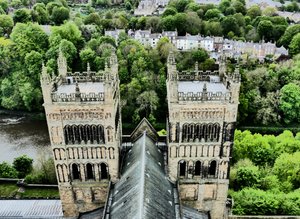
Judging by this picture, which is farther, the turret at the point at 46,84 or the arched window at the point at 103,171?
the arched window at the point at 103,171

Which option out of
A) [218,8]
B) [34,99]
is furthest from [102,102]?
[218,8]

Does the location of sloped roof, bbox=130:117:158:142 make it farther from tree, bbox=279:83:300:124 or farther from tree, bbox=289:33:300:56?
tree, bbox=289:33:300:56

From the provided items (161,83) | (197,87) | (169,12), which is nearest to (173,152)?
(197,87)

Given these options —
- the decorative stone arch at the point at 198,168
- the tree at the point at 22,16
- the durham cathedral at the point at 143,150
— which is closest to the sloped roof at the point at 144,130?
the durham cathedral at the point at 143,150

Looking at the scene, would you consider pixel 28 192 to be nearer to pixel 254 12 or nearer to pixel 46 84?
pixel 46 84

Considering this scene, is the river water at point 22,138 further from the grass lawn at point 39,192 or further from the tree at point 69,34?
the tree at point 69,34

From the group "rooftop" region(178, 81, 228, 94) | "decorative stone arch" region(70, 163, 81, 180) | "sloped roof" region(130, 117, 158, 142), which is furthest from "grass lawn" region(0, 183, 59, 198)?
"rooftop" region(178, 81, 228, 94)
